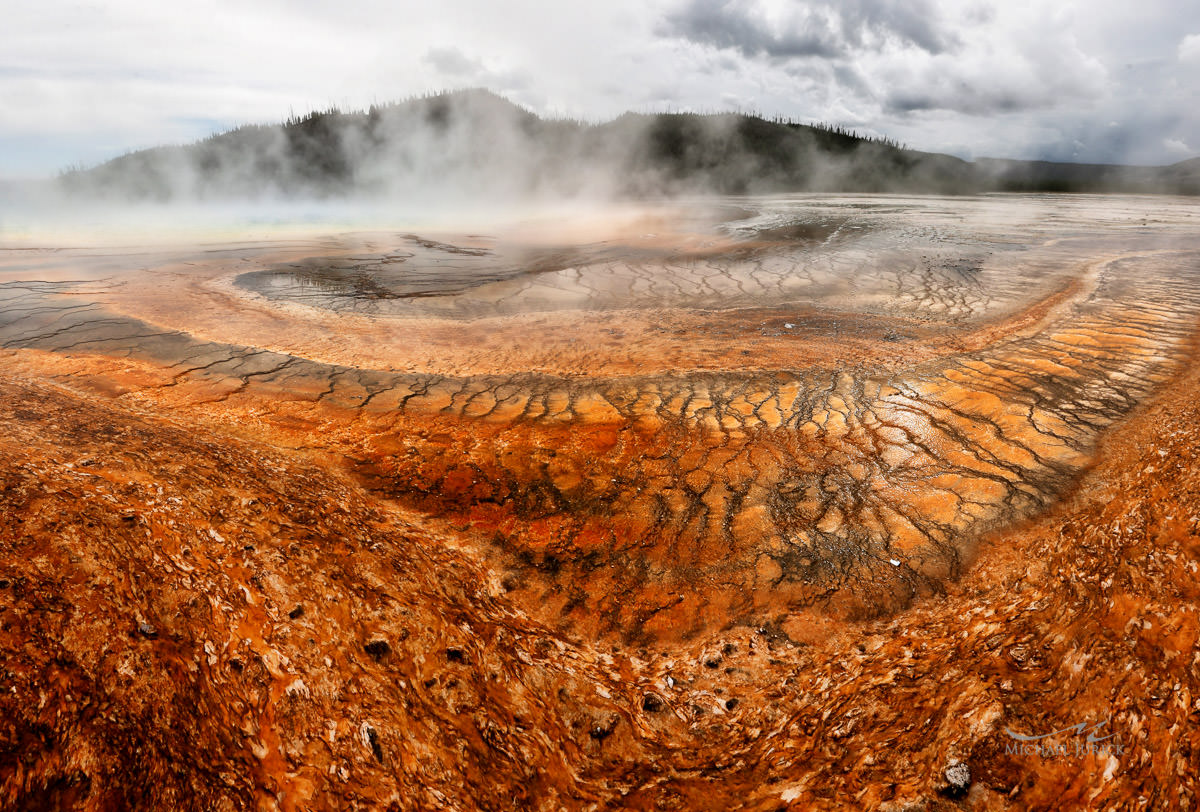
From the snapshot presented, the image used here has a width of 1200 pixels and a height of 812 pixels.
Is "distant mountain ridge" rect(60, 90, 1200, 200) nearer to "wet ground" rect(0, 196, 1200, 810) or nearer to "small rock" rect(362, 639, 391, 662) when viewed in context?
"wet ground" rect(0, 196, 1200, 810)

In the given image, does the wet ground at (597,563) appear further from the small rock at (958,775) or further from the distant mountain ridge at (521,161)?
the distant mountain ridge at (521,161)

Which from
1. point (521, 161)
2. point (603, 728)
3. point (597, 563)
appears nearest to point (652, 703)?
point (603, 728)

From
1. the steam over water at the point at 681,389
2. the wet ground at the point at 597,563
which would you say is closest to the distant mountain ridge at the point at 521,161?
the steam over water at the point at 681,389

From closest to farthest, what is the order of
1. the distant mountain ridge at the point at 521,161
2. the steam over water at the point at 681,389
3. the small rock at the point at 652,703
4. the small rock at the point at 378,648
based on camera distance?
the small rock at the point at 378,648 < the small rock at the point at 652,703 < the steam over water at the point at 681,389 < the distant mountain ridge at the point at 521,161

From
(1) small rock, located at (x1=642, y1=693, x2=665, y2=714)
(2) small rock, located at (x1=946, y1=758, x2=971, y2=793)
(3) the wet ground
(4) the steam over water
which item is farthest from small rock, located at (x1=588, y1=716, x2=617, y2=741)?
(2) small rock, located at (x1=946, y1=758, x2=971, y2=793)

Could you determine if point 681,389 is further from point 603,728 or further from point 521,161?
point 521,161
